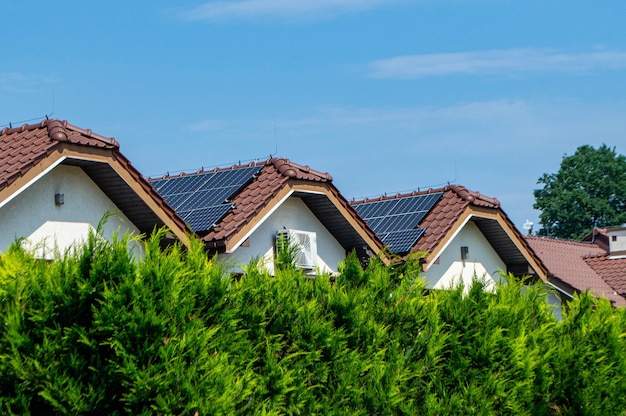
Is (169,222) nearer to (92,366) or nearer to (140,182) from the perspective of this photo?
(140,182)

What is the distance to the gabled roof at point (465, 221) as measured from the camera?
83.4 feet

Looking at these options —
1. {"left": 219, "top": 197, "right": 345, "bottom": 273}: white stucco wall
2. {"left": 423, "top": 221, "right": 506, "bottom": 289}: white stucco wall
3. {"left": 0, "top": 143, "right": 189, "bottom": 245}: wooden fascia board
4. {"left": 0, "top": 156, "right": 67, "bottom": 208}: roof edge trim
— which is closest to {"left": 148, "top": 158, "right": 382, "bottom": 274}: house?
{"left": 219, "top": 197, "right": 345, "bottom": 273}: white stucco wall

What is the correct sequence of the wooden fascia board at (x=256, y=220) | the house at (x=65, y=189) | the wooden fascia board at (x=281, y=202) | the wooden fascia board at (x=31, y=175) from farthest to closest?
the wooden fascia board at (x=281, y=202)
the wooden fascia board at (x=256, y=220)
the house at (x=65, y=189)
the wooden fascia board at (x=31, y=175)

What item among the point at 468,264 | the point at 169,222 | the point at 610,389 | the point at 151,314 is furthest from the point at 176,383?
the point at 468,264

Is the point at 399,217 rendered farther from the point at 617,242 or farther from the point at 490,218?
the point at 617,242

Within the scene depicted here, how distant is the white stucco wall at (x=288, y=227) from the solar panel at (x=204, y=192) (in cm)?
83

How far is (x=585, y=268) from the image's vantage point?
37.2m

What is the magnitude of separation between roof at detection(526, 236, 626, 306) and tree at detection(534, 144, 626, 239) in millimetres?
35527

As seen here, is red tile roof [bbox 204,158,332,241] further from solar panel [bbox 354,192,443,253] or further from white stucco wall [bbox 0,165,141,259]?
solar panel [bbox 354,192,443,253]

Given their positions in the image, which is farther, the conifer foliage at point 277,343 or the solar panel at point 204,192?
the solar panel at point 204,192

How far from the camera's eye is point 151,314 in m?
11.6

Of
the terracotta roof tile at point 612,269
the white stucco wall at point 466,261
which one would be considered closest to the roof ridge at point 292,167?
the white stucco wall at point 466,261

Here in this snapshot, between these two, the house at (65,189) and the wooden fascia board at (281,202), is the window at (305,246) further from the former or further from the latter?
the house at (65,189)

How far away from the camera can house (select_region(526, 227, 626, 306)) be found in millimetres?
34375
